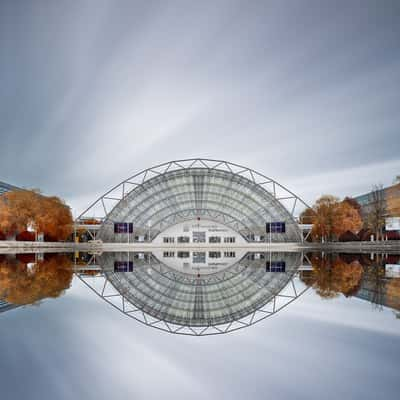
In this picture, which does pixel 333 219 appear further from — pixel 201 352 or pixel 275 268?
pixel 201 352

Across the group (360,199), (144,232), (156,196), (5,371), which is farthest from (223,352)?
(360,199)

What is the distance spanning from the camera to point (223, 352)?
5.43 metres

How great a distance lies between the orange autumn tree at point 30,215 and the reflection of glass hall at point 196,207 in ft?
30.0

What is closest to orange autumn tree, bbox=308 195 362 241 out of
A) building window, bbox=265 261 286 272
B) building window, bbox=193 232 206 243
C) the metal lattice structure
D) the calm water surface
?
building window, bbox=193 232 206 243

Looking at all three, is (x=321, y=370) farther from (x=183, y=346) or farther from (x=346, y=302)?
(x=346, y=302)

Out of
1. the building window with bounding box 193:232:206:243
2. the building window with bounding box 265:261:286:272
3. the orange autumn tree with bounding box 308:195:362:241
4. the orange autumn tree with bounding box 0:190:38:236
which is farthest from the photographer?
the building window with bounding box 193:232:206:243

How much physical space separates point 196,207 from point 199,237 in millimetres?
7910

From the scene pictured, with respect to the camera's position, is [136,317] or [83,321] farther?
[136,317]

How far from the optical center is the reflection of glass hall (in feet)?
253

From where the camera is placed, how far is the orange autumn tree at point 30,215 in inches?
2426

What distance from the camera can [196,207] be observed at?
8994 centimetres

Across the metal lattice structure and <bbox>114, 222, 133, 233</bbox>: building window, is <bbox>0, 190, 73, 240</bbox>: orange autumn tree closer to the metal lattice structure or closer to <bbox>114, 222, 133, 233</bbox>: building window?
<bbox>114, 222, 133, 233</bbox>: building window

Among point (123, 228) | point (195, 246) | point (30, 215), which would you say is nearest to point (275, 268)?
point (123, 228)

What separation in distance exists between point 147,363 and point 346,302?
22.6 feet
